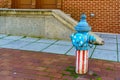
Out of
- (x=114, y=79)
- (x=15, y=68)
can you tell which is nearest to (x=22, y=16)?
(x=15, y=68)

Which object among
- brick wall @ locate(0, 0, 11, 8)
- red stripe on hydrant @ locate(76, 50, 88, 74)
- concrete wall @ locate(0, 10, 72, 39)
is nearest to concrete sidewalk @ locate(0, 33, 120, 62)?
concrete wall @ locate(0, 10, 72, 39)

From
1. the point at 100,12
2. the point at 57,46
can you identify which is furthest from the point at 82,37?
the point at 100,12

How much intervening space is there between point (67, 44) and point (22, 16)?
7.12 feet

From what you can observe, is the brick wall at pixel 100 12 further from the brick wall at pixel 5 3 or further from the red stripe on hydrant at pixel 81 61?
the red stripe on hydrant at pixel 81 61

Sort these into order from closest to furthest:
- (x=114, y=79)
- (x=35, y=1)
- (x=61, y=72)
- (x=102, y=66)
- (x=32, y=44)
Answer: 1. (x=114, y=79)
2. (x=61, y=72)
3. (x=102, y=66)
4. (x=32, y=44)
5. (x=35, y=1)

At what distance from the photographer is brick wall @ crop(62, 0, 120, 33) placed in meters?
8.55

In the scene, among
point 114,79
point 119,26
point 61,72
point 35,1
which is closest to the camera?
point 114,79

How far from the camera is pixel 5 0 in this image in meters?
9.62

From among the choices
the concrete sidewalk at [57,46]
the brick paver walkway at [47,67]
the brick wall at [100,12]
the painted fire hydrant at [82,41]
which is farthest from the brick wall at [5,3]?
the painted fire hydrant at [82,41]

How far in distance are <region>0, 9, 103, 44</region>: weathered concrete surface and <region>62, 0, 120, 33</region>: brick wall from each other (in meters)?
1.20

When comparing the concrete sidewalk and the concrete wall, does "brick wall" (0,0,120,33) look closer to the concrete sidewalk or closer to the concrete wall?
the concrete sidewalk

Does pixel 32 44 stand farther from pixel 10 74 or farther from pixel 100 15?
pixel 100 15

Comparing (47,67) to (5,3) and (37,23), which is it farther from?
(5,3)

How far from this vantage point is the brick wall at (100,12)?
855cm
